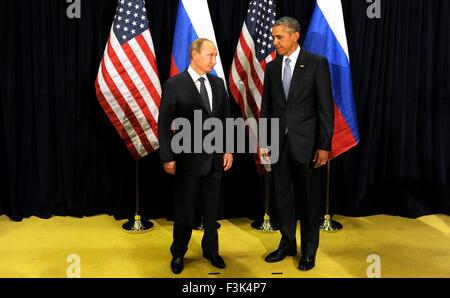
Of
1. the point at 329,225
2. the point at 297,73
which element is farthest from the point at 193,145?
the point at 329,225

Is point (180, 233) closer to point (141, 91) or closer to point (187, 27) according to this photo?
point (141, 91)

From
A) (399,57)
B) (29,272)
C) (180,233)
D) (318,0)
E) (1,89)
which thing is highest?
(318,0)

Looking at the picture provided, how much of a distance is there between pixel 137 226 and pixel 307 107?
187cm

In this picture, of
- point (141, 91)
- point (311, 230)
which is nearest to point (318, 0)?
point (141, 91)

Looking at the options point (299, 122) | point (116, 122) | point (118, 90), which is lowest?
point (116, 122)

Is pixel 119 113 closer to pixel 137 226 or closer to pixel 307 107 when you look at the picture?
pixel 137 226

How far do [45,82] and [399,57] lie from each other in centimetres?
315

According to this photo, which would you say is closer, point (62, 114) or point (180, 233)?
point (180, 233)

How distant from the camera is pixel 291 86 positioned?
359 cm

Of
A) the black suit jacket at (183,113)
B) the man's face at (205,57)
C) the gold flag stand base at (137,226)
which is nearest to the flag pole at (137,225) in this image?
the gold flag stand base at (137,226)

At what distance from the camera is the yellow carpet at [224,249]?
3.72 meters

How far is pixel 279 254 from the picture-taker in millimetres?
3904

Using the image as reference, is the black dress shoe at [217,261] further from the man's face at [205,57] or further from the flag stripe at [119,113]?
the man's face at [205,57]

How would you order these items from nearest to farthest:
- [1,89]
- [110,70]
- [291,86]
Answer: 1. [291,86]
2. [110,70]
3. [1,89]
